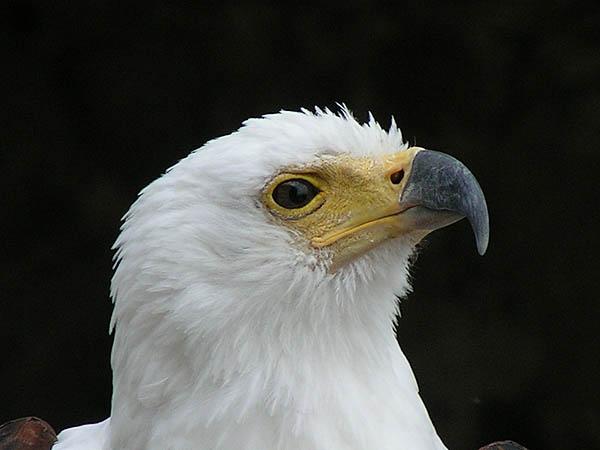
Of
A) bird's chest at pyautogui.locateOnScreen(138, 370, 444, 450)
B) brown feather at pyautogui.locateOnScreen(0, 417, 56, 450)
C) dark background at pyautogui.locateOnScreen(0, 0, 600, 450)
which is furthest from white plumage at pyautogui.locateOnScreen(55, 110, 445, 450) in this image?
dark background at pyautogui.locateOnScreen(0, 0, 600, 450)

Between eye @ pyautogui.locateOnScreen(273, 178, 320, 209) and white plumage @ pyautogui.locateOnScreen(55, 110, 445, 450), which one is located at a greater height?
eye @ pyautogui.locateOnScreen(273, 178, 320, 209)

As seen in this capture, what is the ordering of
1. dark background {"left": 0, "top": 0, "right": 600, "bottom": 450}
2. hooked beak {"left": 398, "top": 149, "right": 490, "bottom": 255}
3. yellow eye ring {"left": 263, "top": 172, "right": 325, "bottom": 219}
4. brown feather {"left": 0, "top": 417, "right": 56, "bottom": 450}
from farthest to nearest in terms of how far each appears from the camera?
dark background {"left": 0, "top": 0, "right": 600, "bottom": 450}, brown feather {"left": 0, "top": 417, "right": 56, "bottom": 450}, yellow eye ring {"left": 263, "top": 172, "right": 325, "bottom": 219}, hooked beak {"left": 398, "top": 149, "right": 490, "bottom": 255}

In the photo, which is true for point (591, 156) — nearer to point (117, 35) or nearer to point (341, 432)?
point (117, 35)

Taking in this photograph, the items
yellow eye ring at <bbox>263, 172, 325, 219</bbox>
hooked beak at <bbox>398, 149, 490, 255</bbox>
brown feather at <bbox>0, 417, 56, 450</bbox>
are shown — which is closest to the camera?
hooked beak at <bbox>398, 149, 490, 255</bbox>

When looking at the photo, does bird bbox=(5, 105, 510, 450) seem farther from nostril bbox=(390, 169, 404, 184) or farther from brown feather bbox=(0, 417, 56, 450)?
brown feather bbox=(0, 417, 56, 450)

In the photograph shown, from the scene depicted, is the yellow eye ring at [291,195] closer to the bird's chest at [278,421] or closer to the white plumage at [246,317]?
A: the white plumage at [246,317]

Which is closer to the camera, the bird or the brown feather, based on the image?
the bird

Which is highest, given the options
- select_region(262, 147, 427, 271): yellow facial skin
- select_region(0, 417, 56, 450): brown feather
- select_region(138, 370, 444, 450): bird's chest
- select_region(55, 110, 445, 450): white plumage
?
select_region(262, 147, 427, 271): yellow facial skin

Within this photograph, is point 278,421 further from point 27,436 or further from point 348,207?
point 27,436
